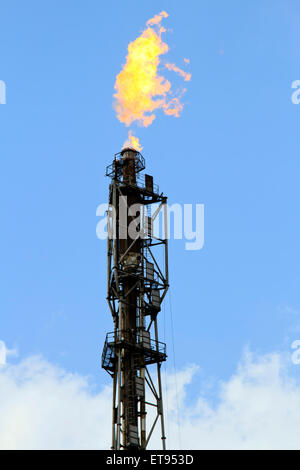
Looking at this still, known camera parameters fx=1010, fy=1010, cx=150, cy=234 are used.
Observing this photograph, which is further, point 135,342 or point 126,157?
point 126,157

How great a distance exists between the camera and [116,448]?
300 feet

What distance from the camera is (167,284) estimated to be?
4013 inches

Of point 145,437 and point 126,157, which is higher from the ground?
point 126,157

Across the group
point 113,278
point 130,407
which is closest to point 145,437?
point 130,407

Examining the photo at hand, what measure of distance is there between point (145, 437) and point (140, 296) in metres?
14.2

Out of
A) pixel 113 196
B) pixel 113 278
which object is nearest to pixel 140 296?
pixel 113 278
